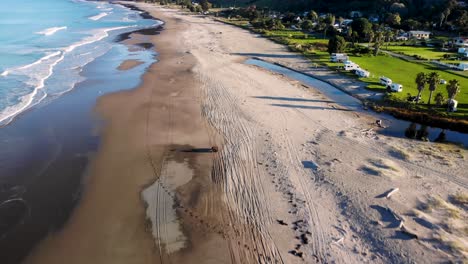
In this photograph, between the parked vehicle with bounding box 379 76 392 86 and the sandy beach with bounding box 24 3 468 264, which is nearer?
the sandy beach with bounding box 24 3 468 264

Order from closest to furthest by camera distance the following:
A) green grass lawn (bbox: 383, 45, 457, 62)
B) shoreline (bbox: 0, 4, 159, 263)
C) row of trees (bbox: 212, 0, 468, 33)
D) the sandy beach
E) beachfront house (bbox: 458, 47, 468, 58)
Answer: the sandy beach
shoreline (bbox: 0, 4, 159, 263)
beachfront house (bbox: 458, 47, 468, 58)
green grass lawn (bbox: 383, 45, 457, 62)
row of trees (bbox: 212, 0, 468, 33)

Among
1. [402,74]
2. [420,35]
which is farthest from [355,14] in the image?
[402,74]

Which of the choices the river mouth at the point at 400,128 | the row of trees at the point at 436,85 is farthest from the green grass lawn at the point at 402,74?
the river mouth at the point at 400,128

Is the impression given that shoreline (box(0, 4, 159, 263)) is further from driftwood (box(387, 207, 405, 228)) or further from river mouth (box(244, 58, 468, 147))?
river mouth (box(244, 58, 468, 147))

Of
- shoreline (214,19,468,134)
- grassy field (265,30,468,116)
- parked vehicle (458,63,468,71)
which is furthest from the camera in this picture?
parked vehicle (458,63,468,71)

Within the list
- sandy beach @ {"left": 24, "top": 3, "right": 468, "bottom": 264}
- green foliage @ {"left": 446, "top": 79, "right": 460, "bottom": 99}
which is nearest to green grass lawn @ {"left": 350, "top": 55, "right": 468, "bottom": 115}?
green foliage @ {"left": 446, "top": 79, "right": 460, "bottom": 99}

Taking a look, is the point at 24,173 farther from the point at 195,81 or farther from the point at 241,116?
the point at 195,81

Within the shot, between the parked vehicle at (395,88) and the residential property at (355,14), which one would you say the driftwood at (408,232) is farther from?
the residential property at (355,14)
